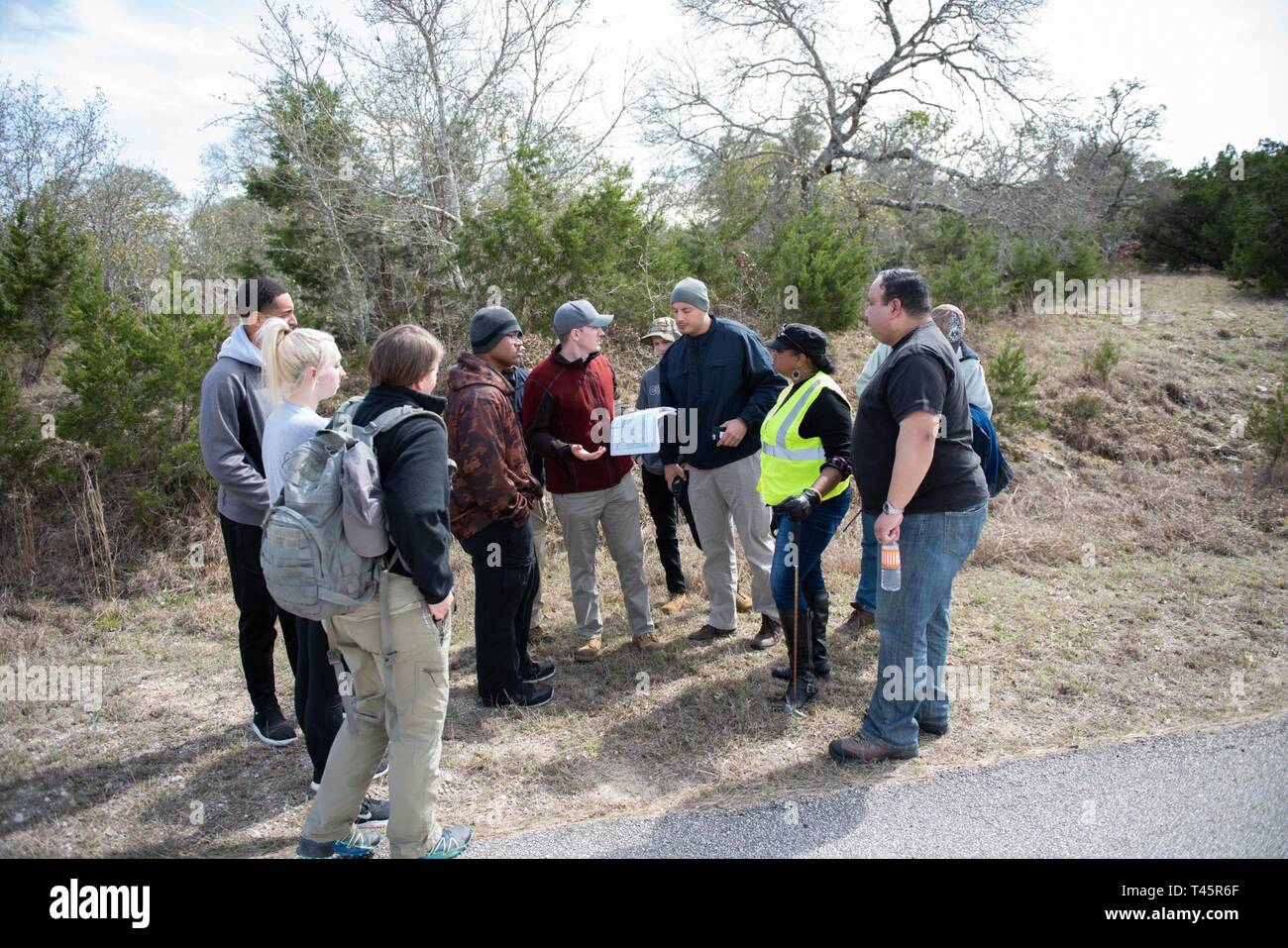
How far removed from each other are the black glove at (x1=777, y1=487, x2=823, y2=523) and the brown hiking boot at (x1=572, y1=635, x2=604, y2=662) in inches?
64.7

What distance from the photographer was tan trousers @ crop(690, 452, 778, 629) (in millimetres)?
5258

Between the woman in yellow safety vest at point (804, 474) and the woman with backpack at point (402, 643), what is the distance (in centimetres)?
200

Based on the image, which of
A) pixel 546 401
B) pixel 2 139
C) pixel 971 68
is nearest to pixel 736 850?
pixel 546 401

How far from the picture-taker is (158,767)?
4.14 metres

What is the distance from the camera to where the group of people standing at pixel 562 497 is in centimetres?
308

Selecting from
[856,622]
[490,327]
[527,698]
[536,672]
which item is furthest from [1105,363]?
[527,698]

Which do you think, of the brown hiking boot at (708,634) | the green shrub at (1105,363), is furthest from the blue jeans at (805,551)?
the green shrub at (1105,363)

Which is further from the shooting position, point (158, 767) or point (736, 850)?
point (158, 767)

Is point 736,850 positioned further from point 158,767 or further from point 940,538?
point 158,767

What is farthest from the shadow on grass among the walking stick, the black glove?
the black glove

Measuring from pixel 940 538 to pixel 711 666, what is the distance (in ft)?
5.99

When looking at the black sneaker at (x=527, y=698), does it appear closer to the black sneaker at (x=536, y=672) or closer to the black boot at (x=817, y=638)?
the black sneaker at (x=536, y=672)

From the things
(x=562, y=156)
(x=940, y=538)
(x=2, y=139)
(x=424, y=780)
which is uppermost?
(x=2, y=139)

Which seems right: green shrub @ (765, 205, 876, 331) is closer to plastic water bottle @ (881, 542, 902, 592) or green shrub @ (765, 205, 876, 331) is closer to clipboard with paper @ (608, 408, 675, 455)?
clipboard with paper @ (608, 408, 675, 455)
